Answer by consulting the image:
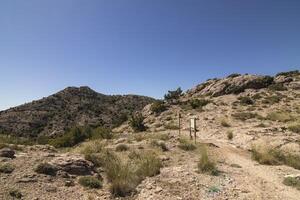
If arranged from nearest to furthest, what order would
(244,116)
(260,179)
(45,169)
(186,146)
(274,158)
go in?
1. (260,179)
2. (45,169)
3. (274,158)
4. (186,146)
5. (244,116)

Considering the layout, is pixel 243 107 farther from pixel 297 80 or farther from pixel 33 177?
pixel 33 177

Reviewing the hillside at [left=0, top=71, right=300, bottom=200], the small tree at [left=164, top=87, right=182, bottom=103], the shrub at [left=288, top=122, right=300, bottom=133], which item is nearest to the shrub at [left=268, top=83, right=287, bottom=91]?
the small tree at [left=164, top=87, right=182, bottom=103]

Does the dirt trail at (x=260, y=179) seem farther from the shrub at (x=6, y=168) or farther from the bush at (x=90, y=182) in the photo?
the shrub at (x=6, y=168)

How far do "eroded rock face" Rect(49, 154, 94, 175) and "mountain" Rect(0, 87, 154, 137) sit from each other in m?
31.6

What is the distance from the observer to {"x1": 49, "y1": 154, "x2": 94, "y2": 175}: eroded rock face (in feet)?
38.0

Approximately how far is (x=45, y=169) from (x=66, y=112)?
60.2 m

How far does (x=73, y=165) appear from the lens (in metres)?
11.8

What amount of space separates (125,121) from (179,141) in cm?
2582

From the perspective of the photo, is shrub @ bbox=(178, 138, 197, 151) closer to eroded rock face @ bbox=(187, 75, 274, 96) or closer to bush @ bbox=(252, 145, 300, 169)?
bush @ bbox=(252, 145, 300, 169)

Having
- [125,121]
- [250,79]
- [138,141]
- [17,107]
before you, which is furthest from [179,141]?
[17,107]

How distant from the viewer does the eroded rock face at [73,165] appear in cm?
1157

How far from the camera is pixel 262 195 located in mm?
9148

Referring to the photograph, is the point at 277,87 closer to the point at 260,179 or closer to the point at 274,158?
the point at 274,158

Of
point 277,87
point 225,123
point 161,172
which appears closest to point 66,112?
point 277,87
